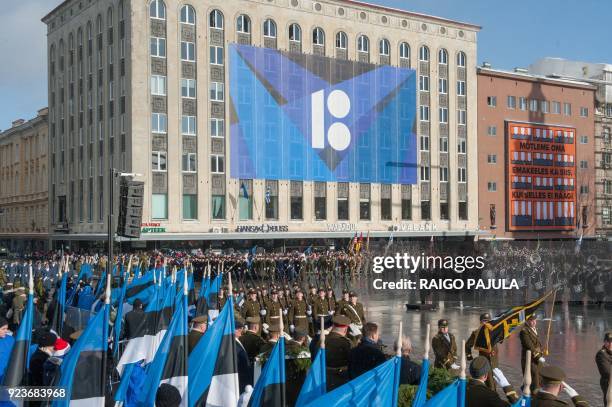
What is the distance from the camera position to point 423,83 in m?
63.4

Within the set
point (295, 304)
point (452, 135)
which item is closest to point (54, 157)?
point (452, 135)

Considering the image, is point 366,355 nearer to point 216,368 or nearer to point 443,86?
point 216,368

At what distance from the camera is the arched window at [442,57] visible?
6450cm

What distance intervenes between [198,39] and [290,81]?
7.79m

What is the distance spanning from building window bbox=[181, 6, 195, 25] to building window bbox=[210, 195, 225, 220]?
41.4ft

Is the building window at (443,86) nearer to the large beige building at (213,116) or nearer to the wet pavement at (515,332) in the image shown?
the large beige building at (213,116)

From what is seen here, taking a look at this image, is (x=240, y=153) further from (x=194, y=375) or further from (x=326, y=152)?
(x=194, y=375)

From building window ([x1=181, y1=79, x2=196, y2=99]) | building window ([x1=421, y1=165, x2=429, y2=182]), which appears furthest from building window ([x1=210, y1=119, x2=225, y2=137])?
building window ([x1=421, y1=165, x2=429, y2=182])

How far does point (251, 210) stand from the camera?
5462 cm

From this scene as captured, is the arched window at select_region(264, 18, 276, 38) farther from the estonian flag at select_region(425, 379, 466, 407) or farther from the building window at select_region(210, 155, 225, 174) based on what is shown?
the estonian flag at select_region(425, 379, 466, 407)

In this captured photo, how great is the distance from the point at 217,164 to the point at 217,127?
107 inches

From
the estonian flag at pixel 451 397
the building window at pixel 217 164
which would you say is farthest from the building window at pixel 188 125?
the estonian flag at pixel 451 397

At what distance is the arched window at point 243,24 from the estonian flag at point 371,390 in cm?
5019

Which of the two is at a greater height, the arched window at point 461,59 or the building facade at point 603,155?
the arched window at point 461,59
